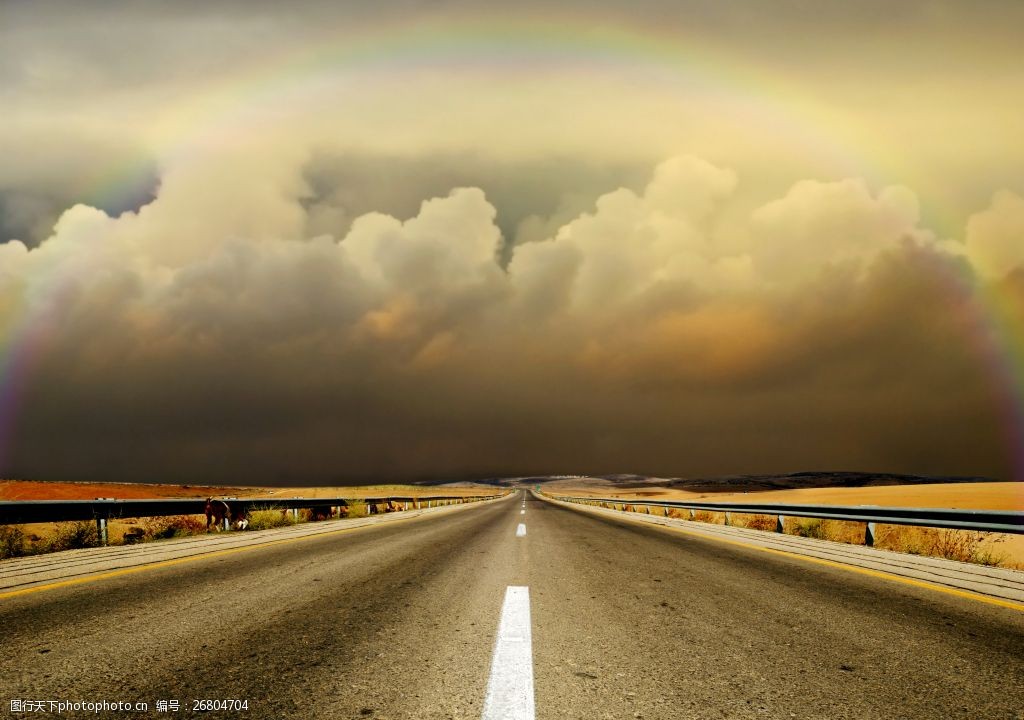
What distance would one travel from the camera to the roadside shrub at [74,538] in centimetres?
945

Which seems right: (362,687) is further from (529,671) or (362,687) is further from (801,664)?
(801,664)

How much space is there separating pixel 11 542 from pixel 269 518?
645 cm

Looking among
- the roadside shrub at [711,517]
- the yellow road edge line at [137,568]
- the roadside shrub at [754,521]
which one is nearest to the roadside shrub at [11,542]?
the yellow road edge line at [137,568]

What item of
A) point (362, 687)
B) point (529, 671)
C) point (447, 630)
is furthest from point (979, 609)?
point (362, 687)

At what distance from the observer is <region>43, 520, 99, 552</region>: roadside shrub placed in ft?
31.0

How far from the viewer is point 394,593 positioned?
5.34 metres

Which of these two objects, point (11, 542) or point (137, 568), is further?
point (11, 542)

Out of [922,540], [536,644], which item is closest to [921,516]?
[922,540]

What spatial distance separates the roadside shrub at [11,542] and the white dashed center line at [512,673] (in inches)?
364

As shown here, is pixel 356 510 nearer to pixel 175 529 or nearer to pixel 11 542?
pixel 175 529

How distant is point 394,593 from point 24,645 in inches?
110

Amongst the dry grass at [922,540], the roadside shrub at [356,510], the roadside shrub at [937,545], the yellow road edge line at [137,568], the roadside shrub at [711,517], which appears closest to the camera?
the yellow road edge line at [137,568]

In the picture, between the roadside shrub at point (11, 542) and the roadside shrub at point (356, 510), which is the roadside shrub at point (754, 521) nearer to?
the roadside shrub at point (356, 510)

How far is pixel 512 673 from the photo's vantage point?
3.01m
